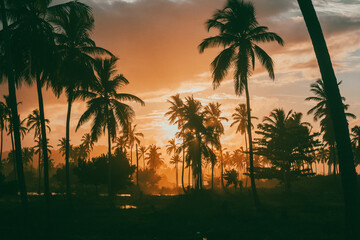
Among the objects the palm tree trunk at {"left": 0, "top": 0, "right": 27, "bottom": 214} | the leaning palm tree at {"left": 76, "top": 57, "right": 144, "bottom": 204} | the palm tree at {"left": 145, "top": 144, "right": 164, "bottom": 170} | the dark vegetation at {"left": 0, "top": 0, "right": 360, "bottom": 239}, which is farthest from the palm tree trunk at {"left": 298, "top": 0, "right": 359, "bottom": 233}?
the palm tree at {"left": 145, "top": 144, "right": 164, "bottom": 170}

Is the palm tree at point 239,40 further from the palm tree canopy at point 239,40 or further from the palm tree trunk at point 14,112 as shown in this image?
the palm tree trunk at point 14,112

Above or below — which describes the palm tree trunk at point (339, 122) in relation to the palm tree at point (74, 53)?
below

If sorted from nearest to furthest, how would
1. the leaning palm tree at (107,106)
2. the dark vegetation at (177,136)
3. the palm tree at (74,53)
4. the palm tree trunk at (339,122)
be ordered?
the palm tree trunk at (339,122), the dark vegetation at (177,136), the palm tree at (74,53), the leaning palm tree at (107,106)

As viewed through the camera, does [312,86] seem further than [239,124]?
No

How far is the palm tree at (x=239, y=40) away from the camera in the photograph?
2133 cm

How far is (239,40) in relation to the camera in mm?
21797

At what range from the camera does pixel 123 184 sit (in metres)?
40.3

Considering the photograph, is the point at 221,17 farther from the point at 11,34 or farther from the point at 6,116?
the point at 6,116

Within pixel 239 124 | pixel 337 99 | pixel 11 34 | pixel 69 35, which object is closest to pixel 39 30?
pixel 11 34

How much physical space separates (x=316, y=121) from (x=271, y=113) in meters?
8.82

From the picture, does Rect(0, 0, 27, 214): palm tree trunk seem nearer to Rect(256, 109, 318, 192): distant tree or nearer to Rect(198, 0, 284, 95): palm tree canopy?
Rect(198, 0, 284, 95): palm tree canopy

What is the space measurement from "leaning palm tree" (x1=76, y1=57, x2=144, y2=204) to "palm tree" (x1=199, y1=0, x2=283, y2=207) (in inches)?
426

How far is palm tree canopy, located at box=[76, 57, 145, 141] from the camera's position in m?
27.1

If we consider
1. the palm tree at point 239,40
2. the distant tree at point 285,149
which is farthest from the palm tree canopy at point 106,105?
the distant tree at point 285,149
